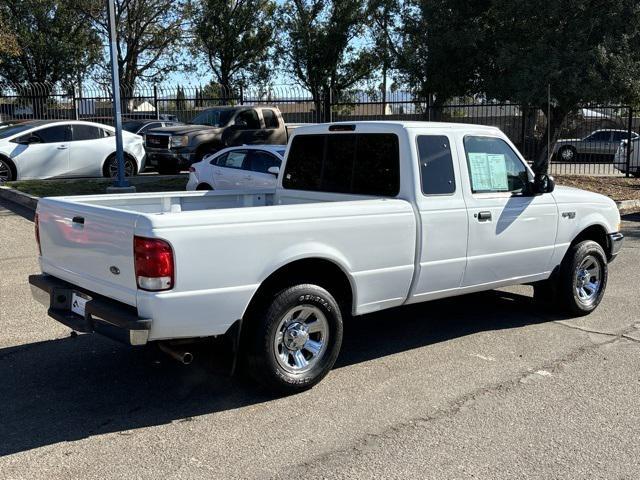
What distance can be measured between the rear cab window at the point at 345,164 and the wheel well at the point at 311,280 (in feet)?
2.82

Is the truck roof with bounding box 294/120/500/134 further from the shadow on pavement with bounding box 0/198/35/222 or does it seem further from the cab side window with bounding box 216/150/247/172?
the shadow on pavement with bounding box 0/198/35/222

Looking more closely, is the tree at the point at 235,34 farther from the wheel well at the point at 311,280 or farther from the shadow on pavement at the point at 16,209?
the wheel well at the point at 311,280

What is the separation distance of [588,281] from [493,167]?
1.76 meters

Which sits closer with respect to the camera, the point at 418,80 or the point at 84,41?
the point at 418,80

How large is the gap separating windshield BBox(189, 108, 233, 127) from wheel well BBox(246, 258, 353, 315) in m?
13.3

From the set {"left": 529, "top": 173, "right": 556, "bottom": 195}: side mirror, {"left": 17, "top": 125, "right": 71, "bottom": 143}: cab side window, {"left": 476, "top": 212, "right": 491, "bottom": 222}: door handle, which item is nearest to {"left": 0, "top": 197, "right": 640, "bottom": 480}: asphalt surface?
{"left": 476, "top": 212, "right": 491, "bottom": 222}: door handle

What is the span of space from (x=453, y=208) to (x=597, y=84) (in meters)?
10.7

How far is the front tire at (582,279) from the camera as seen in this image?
6473mm

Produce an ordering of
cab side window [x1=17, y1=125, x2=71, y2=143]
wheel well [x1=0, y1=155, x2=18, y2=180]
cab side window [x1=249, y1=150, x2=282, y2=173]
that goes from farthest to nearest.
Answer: cab side window [x1=17, y1=125, x2=71, y2=143] < wheel well [x1=0, y1=155, x2=18, y2=180] < cab side window [x1=249, y1=150, x2=282, y2=173]

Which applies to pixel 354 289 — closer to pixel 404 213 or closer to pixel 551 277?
pixel 404 213

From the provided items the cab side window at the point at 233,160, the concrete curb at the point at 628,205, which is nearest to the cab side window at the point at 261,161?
the cab side window at the point at 233,160

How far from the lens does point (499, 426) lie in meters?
4.26

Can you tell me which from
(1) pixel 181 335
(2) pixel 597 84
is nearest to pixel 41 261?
(1) pixel 181 335

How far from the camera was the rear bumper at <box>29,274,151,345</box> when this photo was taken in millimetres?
4020
